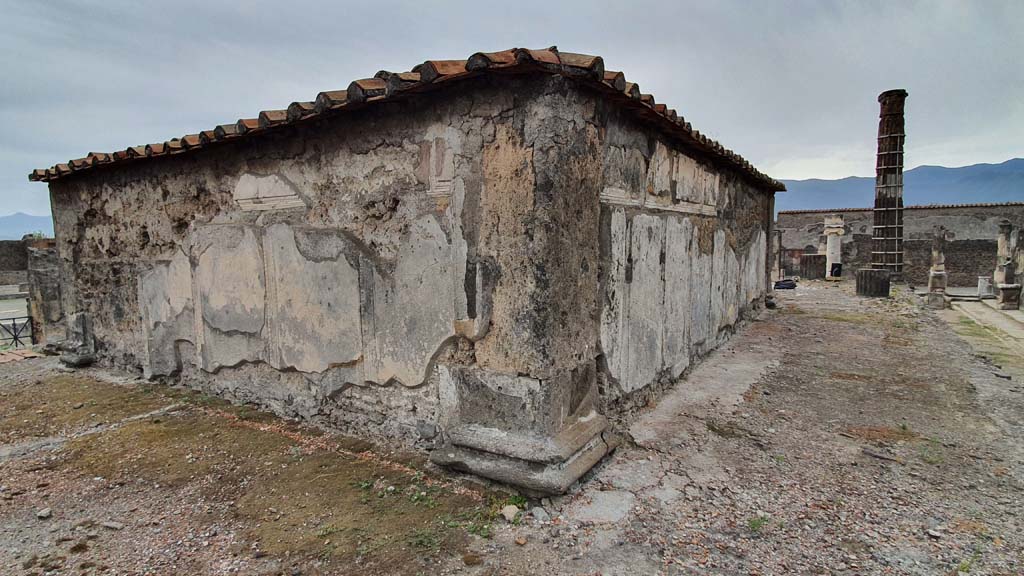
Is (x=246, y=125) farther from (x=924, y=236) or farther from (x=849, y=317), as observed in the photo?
(x=924, y=236)

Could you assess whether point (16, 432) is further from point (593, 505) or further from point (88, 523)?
point (593, 505)

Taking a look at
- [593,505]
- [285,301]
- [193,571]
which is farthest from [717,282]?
[193,571]

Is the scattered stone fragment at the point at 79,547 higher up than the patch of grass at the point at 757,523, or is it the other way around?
the scattered stone fragment at the point at 79,547

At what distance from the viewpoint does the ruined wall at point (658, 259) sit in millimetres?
3504

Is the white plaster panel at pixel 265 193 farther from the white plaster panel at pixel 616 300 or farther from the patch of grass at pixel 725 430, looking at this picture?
the patch of grass at pixel 725 430

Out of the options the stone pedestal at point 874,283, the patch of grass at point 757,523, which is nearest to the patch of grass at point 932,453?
the patch of grass at point 757,523

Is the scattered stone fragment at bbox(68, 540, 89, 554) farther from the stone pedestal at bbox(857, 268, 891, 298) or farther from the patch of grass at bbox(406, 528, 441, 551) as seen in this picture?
the stone pedestal at bbox(857, 268, 891, 298)

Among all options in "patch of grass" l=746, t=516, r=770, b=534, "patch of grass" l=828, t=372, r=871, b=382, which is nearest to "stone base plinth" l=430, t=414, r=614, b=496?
"patch of grass" l=746, t=516, r=770, b=534

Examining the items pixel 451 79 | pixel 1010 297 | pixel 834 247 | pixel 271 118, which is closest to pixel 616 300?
pixel 451 79

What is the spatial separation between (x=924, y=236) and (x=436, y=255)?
27.6 metres

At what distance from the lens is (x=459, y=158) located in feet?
9.69

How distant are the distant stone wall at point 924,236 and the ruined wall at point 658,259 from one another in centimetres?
1657

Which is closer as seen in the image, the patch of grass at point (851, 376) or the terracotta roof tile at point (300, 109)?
the terracotta roof tile at point (300, 109)

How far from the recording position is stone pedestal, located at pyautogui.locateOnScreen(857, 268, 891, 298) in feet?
41.6
